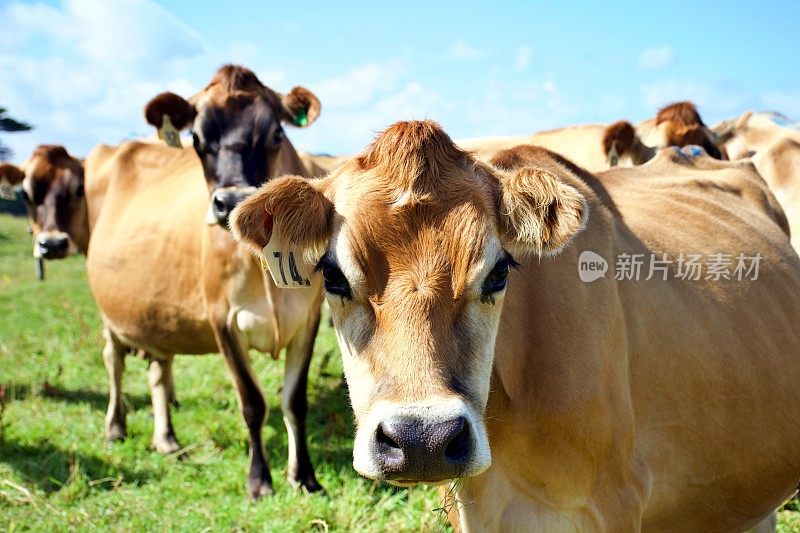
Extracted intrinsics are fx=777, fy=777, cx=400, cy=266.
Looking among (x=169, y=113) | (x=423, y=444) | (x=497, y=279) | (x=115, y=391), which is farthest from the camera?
(x=115, y=391)

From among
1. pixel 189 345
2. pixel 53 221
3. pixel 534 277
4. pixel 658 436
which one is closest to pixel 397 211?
pixel 534 277

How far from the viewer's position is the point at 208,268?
18.2ft

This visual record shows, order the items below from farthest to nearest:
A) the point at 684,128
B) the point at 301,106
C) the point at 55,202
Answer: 1. the point at 55,202
2. the point at 684,128
3. the point at 301,106

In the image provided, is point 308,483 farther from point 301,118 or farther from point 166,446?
point 301,118

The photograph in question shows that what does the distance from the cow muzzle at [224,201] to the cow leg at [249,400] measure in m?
0.90

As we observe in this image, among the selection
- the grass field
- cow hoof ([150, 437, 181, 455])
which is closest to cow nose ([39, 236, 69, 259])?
the grass field

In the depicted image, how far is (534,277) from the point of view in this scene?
9.70ft

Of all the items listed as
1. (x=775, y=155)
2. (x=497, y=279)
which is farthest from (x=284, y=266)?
(x=775, y=155)

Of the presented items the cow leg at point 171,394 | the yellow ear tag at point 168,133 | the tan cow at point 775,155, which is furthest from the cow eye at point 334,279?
the tan cow at point 775,155

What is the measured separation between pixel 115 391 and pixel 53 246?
2.14 metres

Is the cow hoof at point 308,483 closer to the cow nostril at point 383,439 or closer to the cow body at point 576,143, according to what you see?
the cow nostril at point 383,439

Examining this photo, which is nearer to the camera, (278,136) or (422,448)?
(422,448)

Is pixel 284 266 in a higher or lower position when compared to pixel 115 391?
higher

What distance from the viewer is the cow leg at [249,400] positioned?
16.8ft
